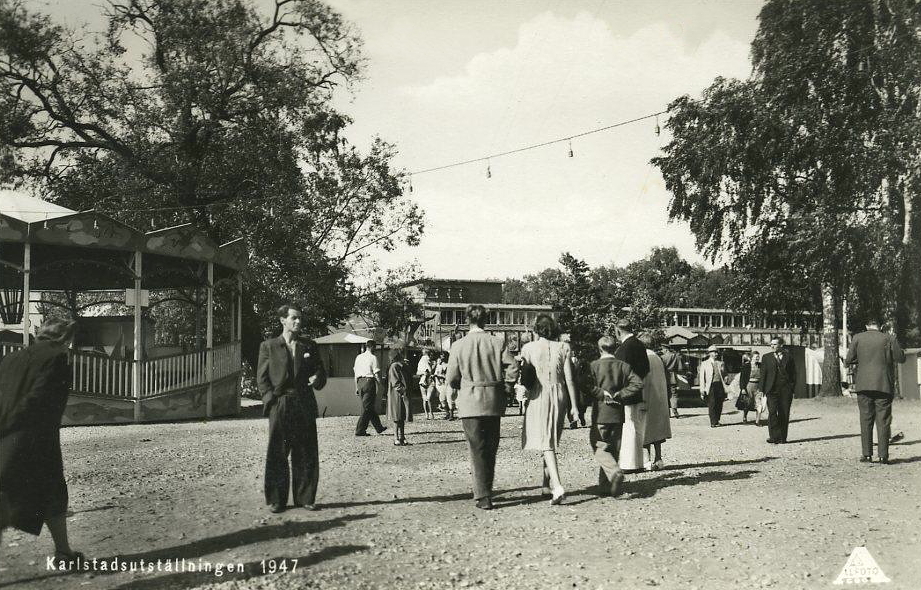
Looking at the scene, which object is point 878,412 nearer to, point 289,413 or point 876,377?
point 876,377

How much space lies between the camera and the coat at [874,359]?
384 inches

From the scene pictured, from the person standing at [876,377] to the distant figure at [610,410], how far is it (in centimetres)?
324

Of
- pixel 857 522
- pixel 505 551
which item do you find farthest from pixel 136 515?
pixel 857 522

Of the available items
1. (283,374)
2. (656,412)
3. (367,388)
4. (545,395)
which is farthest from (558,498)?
(367,388)

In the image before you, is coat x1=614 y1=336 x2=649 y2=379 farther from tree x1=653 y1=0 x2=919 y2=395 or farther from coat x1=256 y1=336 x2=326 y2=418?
tree x1=653 y1=0 x2=919 y2=395

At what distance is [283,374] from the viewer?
6.79 metres

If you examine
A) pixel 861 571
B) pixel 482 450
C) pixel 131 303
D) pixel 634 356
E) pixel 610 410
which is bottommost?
pixel 861 571

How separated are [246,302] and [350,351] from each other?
12.0 feet

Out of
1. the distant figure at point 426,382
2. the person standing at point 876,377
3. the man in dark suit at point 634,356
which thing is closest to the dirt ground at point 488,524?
the person standing at point 876,377

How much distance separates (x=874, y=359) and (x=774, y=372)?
9.80ft

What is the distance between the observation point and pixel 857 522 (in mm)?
6633

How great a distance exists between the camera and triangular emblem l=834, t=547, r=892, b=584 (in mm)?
4895

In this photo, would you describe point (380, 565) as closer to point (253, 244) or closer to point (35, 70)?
point (253, 244)

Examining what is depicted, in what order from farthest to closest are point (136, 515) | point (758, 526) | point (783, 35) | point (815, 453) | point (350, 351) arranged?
point (350, 351) → point (783, 35) → point (815, 453) → point (136, 515) → point (758, 526)
